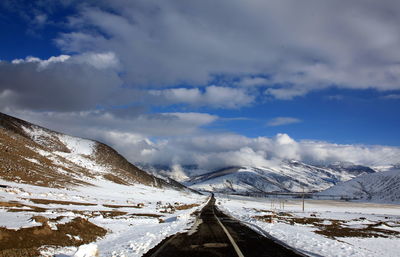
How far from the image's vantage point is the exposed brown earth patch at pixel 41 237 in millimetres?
12326

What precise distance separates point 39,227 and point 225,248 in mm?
9559

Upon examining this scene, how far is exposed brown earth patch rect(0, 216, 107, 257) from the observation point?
12.3m

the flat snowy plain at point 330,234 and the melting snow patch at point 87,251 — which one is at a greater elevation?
the melting snow patch at point 87,251

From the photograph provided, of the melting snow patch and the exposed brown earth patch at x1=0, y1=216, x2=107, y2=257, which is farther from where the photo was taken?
the exposed brown earth patch at x1=0, y1=216, x2=107, y2=257

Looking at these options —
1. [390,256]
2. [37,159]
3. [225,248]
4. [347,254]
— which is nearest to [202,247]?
[225,248]

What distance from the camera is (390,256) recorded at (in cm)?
1683

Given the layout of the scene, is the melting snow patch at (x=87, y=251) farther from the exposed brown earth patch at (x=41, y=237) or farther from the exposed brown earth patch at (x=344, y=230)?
the exposed brown earth patch at (x=344, y=230)

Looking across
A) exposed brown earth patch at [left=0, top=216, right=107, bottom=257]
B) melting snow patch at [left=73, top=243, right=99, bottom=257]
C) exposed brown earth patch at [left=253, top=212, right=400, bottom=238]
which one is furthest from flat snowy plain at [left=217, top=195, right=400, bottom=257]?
exposed brown earth patch at [left=0, top=216, right=107, bottom=257]

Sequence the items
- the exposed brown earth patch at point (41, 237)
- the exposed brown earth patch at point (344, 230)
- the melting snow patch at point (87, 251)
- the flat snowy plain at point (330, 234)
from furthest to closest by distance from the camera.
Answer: the exposed brown earth patch at point (344, 230) → the flat snowy plain at point (330, 234) → the exposed brown earth patch at point (41, 237) → the melting snow patch at point (87, 251)

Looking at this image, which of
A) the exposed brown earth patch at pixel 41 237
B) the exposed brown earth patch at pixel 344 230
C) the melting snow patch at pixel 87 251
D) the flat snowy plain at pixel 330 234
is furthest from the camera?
the exposed brown earth patch at pixel 344 230

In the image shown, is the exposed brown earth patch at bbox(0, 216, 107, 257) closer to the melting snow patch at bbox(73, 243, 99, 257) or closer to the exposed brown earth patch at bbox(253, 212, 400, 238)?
the melting snow patch at bbox(73, 243, 99, 257)

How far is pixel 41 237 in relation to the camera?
49.3ft

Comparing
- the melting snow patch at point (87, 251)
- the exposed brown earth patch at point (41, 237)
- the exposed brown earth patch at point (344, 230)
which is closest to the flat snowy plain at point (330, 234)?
the exposed brown earth patch at point (344, 230)

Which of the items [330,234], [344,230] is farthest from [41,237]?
[344,230]
